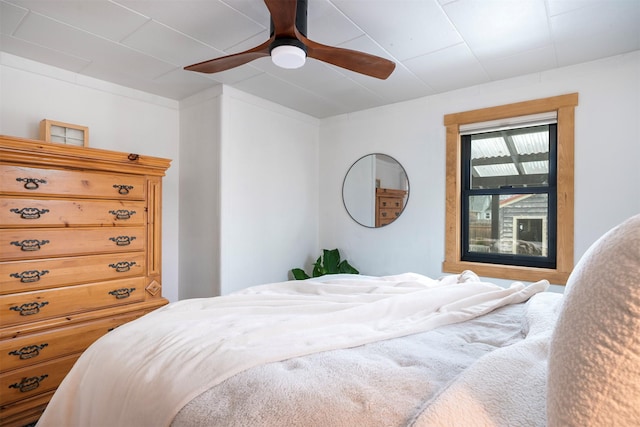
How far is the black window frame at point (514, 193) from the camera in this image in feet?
→ 8.66

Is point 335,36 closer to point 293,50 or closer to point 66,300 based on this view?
point 293,50

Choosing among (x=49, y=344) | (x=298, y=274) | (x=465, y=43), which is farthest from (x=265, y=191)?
(x=465, y=43)

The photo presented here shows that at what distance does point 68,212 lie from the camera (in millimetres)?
2078

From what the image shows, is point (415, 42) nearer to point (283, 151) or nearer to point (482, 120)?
point (482, 120)

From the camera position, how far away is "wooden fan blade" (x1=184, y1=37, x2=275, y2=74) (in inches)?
70.4

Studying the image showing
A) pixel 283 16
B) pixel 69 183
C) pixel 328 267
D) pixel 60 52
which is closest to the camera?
pixel 283 16

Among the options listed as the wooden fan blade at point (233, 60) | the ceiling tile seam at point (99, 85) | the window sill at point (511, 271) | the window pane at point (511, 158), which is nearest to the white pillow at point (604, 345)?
the wooden fan blade at point (233, 60)

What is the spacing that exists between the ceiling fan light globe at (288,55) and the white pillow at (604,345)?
1572mm

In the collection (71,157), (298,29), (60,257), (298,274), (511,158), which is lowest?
(298,274)

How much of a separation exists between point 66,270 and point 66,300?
193 mm

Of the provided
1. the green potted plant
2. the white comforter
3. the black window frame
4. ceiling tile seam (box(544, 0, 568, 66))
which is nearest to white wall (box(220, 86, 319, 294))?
the green potted plant

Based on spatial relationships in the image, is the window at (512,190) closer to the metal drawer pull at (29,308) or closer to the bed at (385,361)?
the bed at (385,361)

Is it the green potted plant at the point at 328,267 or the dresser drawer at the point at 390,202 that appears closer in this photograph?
the dresser drawer at the point at 390,202

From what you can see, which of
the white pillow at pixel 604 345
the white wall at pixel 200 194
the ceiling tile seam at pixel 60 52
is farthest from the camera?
the white wall at pixel 200 194
